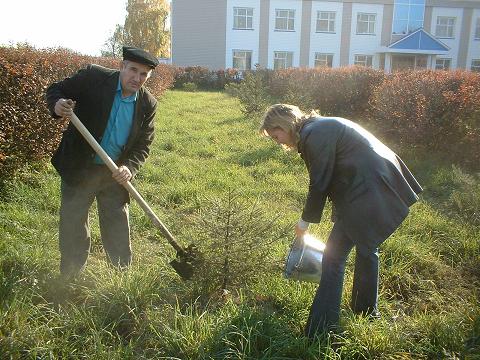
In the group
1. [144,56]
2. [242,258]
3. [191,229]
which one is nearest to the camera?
[144,56]

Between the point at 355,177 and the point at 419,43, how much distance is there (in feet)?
110

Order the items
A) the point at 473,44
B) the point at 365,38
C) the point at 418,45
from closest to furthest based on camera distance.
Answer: the point at 418,45 < the point at 365,38 < the point at 473,44

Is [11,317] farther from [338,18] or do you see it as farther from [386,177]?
[338,18]

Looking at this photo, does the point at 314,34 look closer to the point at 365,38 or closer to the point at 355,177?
the point at 365,38

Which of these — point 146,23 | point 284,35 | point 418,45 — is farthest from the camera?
point 418,45

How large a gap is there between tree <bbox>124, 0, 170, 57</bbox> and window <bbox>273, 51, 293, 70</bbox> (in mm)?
8739

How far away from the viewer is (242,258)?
3225 mm

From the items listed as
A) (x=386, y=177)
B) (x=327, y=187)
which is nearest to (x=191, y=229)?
(x=327, y=187)

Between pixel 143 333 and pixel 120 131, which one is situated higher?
pixel 120 131

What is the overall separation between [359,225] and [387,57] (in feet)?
109

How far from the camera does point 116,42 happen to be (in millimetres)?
36656

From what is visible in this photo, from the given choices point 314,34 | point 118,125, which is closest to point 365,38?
point 314,34

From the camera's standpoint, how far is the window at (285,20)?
3136 cm

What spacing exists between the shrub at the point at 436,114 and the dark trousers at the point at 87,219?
5.76 metres
